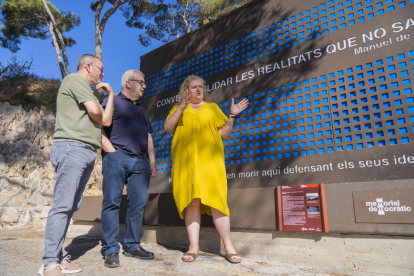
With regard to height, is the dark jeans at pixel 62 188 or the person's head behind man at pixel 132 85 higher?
the person's head behind man at pixel 132 85

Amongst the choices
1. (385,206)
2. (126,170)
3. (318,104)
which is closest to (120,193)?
(126,170)

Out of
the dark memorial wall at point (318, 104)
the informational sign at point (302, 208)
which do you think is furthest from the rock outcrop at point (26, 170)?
the informational sign at point (302, 208)

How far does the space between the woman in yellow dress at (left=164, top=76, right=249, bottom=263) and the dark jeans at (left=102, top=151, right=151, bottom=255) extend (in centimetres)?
31

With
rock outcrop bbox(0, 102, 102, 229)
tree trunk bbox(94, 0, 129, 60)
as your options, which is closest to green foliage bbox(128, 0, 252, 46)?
tree trunk bbox(94, 0, 129, 60)

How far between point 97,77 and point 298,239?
219cm

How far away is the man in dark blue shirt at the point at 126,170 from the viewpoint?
2166 millimetres

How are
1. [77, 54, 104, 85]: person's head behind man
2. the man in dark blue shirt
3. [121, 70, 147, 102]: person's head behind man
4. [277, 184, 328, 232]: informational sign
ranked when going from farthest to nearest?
[121, 70, 147, 102]: person's head behind man
[277, 184, 328, 232]: informational sign
the man in dark blue shirt
[77, 54, 104, 85]: person's head behind man

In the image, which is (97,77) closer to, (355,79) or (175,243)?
(175,243)

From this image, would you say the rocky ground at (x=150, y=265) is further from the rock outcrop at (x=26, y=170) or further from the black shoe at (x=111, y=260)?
the rock outcrop at (x=26, y=170)

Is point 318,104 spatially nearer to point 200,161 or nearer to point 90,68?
point 200,161

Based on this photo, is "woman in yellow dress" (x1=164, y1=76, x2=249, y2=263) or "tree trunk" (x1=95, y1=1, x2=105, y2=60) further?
"tree trunk" (x1=95, y1=1, x2=105, y2=60)

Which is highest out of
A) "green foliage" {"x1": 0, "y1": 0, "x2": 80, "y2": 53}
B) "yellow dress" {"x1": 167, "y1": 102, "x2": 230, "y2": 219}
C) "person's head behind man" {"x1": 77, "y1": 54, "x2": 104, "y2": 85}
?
"green foliage" {"x1": 0, "y1": 0, "x2": 80, "y2": 53}

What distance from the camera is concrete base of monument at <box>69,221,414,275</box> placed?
198 centimetres

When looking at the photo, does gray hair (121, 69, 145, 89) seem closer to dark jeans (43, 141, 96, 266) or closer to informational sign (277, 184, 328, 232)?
dark jeans (43, 141, 96, 266)
